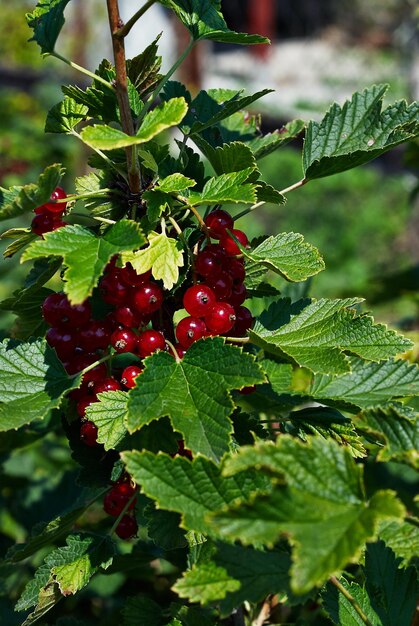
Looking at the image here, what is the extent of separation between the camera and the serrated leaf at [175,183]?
34.0 inches

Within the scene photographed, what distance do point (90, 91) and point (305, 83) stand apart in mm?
12225

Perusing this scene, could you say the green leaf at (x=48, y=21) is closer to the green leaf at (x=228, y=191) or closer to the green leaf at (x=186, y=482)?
the green leaf at (x=228, y=191)

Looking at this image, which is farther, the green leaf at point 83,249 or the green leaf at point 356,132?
the green leaf at point 356,132

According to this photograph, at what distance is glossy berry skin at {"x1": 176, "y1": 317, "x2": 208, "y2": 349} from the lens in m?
0.91

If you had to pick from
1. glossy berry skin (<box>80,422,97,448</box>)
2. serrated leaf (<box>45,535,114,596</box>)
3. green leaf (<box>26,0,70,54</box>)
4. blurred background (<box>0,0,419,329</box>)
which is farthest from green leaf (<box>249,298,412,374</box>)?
blurred background (<box>0,0,419,329</box>)

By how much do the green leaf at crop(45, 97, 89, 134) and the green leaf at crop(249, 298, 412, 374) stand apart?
1.19ft

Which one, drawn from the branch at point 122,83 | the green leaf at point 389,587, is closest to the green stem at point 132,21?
the branch at point 122,83

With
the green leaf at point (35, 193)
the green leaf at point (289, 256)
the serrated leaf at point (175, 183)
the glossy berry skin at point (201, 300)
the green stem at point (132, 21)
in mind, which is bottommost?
the glossy berry skin at point (201, 300)

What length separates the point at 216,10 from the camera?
0.96 m

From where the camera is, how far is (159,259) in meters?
0.86

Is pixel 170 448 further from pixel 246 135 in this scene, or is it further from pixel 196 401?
pixel 246 135

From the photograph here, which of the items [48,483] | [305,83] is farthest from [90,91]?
[305,83]

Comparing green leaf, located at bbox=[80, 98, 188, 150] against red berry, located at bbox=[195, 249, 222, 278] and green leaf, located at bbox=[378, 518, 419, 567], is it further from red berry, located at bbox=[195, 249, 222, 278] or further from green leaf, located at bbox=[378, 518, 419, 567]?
green leaf, located at bbox=[378, 518, 419, 567]

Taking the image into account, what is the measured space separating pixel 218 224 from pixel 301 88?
11983 mm
